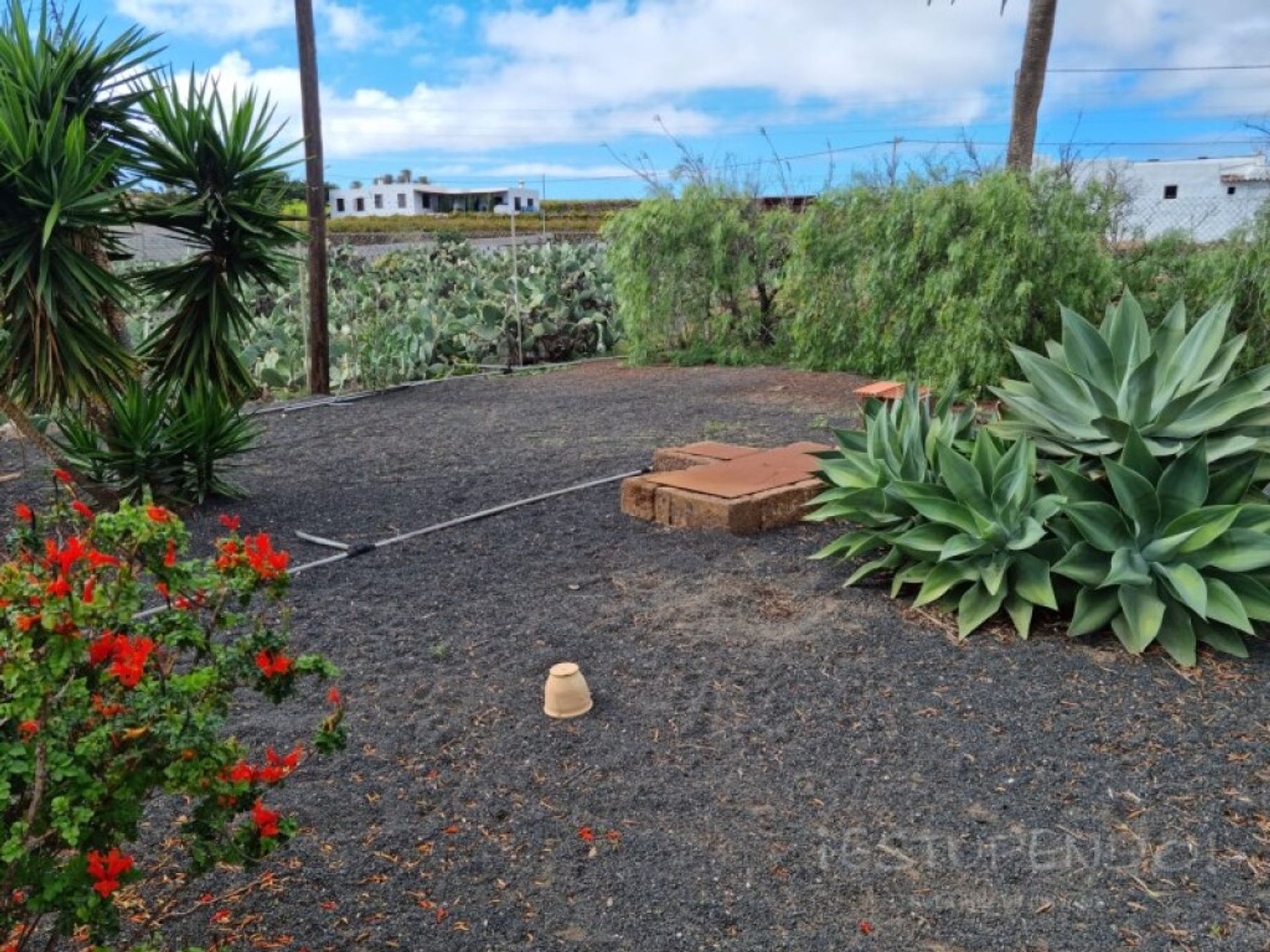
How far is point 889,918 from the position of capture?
2426 mm

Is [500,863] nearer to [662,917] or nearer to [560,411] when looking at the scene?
[662,917]

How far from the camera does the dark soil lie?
245cm

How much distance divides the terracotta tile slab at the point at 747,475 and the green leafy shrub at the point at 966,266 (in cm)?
351

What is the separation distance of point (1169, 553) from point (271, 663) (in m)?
3.20

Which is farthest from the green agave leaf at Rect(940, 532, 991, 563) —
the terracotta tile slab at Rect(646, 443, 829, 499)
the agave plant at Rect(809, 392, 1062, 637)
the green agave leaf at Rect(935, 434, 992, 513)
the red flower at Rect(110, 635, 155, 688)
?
the red flower at Rect(110, 635, 155, 688)

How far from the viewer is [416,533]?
18.1 feet

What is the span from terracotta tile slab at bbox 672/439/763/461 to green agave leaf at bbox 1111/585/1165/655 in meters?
2.71

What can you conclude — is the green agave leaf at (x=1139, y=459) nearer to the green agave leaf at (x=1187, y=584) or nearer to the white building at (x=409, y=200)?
the green agave leaf at (x=1187, y=584)

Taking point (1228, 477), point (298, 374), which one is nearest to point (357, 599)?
point (1228, 477)

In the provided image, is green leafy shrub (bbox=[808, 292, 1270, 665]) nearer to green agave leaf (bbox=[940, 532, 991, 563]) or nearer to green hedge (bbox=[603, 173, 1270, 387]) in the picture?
green agave leaf (bbox=[940, 532, 991, 563])

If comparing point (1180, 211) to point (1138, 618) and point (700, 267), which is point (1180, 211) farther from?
point (1138, 618)

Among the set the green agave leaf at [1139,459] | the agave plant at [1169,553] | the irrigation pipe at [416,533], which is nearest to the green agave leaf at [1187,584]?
the agave plant at [1169,553]

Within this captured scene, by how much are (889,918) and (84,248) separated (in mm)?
5306

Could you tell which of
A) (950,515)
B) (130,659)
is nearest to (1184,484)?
(950,515)
